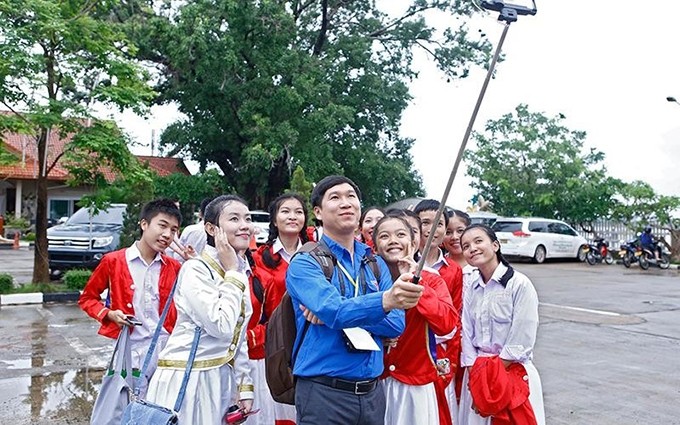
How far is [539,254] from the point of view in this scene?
19.8 metres

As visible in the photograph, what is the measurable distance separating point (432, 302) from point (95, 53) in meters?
9.16

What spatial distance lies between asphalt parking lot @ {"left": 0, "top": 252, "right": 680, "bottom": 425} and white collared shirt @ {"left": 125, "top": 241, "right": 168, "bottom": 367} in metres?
1.58

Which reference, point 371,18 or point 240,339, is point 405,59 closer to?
point 371,18

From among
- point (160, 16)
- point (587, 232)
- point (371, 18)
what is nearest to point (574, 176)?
point (587, 232)

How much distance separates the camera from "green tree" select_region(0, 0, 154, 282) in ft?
31.0

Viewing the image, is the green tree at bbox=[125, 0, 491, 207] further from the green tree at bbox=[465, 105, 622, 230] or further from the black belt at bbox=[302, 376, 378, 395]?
the black belt at bbox=[302, 376, 378, 395]

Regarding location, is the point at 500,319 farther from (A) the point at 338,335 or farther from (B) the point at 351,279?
(A) the point at 338,335

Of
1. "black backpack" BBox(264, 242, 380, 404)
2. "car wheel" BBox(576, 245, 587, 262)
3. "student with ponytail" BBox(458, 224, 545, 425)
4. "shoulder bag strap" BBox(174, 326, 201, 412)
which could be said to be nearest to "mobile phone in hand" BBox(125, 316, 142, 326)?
"shoulder bag strap" BBox(174, 326, 201, 412)

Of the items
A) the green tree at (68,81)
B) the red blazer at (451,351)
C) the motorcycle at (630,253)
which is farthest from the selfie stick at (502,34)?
the motorcycle at (630,253)

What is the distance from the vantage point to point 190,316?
2.72 metres

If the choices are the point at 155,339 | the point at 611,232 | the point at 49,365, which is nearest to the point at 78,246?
the point at 49,365

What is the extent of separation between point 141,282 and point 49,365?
3.36 meters

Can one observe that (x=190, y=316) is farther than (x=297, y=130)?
No

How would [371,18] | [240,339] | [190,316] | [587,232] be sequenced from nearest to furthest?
[190,316]
[240,339]
[371,18]
[587,232]
